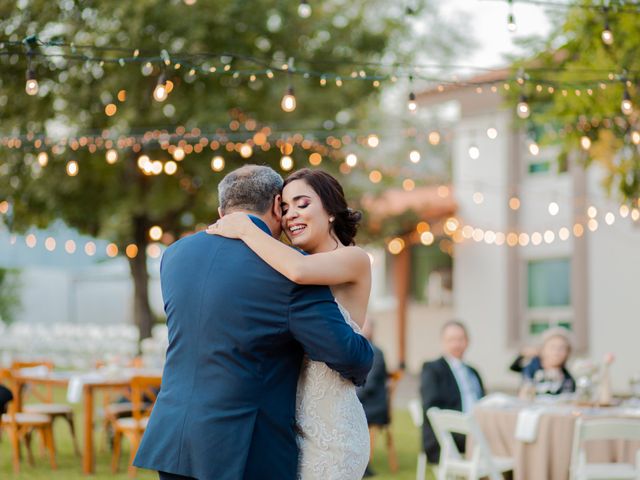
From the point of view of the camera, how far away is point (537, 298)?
19953 millimetres

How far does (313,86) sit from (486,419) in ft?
34.4

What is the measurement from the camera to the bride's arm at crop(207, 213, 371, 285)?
2965mm

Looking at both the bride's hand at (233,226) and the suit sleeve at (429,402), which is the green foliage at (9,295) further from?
the bride's hand at (233,226)

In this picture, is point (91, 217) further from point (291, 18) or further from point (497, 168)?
point (497, 168)

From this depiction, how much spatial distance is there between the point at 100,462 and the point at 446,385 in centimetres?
388

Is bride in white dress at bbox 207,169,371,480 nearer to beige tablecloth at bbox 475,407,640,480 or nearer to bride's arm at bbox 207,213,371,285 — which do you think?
bride's arm at bbox 207,213,371,285

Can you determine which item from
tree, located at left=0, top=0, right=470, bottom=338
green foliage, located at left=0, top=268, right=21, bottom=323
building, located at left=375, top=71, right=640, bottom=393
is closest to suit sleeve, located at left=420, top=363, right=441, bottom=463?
tree, located at left=0, top=0, right=470, bottom=338

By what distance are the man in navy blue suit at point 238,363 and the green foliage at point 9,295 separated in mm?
28664

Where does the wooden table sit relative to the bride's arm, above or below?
below

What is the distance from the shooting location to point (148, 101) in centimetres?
1595

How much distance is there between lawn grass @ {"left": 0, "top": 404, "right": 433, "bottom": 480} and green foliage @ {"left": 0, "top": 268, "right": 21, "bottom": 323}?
18.0 m

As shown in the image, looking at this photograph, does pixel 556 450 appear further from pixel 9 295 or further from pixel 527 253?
pixel 9 295

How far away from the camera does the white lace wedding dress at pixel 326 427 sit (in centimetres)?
307

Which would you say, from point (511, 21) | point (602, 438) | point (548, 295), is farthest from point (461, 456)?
point (548, 295)
